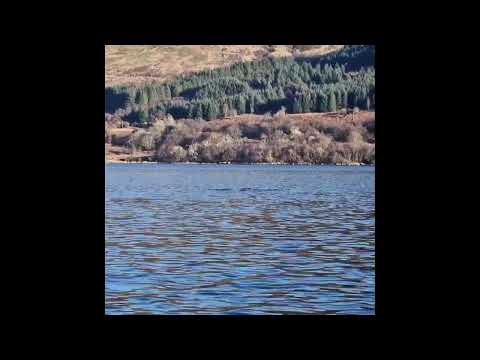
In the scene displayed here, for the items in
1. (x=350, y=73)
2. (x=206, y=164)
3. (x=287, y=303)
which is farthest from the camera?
(x=350, y=73)

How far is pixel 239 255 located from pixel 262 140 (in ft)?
275

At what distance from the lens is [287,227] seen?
29344 millimetres

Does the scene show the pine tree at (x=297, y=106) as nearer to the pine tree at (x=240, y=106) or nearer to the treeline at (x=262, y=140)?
the treeline at (x=262, y=140)

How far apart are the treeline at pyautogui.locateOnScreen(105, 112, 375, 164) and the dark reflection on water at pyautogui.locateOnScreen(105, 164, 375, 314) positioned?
2226 inches

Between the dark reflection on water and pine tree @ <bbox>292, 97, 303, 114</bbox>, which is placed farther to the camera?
pine tree @ <bbox>292, 97, 303, 114</bbox>

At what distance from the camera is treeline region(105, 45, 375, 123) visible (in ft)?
351

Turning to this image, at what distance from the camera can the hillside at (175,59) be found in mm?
123188

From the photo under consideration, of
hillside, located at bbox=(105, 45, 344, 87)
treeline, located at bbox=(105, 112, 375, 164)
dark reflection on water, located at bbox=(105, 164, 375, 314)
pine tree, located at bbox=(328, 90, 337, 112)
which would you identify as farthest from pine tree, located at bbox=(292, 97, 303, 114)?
dark reflection on water, located at bbox=(105, 164, 375, 314)

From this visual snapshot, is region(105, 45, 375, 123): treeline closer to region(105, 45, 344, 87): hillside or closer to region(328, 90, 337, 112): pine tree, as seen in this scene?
region(328, 90, 337, 112): pine tree

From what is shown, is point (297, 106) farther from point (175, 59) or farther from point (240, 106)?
Result: point (175, 59)

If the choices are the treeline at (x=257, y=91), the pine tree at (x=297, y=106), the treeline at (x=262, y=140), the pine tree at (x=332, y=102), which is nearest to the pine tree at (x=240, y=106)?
the treeline at (x=257, y=91)
